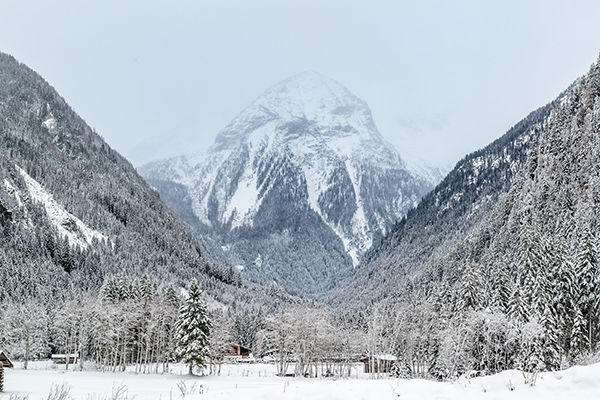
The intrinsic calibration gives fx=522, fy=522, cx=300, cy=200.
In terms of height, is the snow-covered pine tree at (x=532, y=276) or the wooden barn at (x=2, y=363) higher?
the snow-covered pine tree at (x=532, y=276)

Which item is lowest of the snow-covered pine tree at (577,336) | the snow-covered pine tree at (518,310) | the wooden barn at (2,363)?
the wooden barn at (2,363)

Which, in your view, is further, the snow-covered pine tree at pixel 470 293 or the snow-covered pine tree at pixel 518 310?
the snow-covered pine tree at pixel 470 293

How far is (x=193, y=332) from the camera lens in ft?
221

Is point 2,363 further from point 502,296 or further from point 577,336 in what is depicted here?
point 577,336

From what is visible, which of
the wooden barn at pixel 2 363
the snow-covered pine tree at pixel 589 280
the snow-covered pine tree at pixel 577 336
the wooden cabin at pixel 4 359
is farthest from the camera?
the snow-covered pine tree at pixel 589 280

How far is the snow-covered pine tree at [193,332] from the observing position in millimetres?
66875

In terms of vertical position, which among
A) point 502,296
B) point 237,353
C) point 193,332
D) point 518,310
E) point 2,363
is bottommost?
point 237,353

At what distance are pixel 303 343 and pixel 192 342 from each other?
1825cm

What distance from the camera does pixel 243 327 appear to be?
144 meters

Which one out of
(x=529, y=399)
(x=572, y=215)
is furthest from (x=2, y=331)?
(x=572, y=215)

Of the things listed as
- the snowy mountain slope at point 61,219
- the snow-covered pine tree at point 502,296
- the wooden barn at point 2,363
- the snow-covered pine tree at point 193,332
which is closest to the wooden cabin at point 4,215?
the snowy mountain slope at point 61,219

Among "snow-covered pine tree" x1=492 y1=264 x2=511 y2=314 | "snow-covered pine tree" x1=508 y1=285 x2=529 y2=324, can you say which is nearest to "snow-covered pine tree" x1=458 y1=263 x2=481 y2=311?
"snow-covered pine tree" x1=492 y1=264 x2=511 y2=314

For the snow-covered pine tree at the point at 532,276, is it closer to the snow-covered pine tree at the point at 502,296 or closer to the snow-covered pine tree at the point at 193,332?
the snow-covered pine tree at the point at 502,296

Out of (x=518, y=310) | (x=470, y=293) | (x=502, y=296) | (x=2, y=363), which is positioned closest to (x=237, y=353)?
(x=470, y=293)
